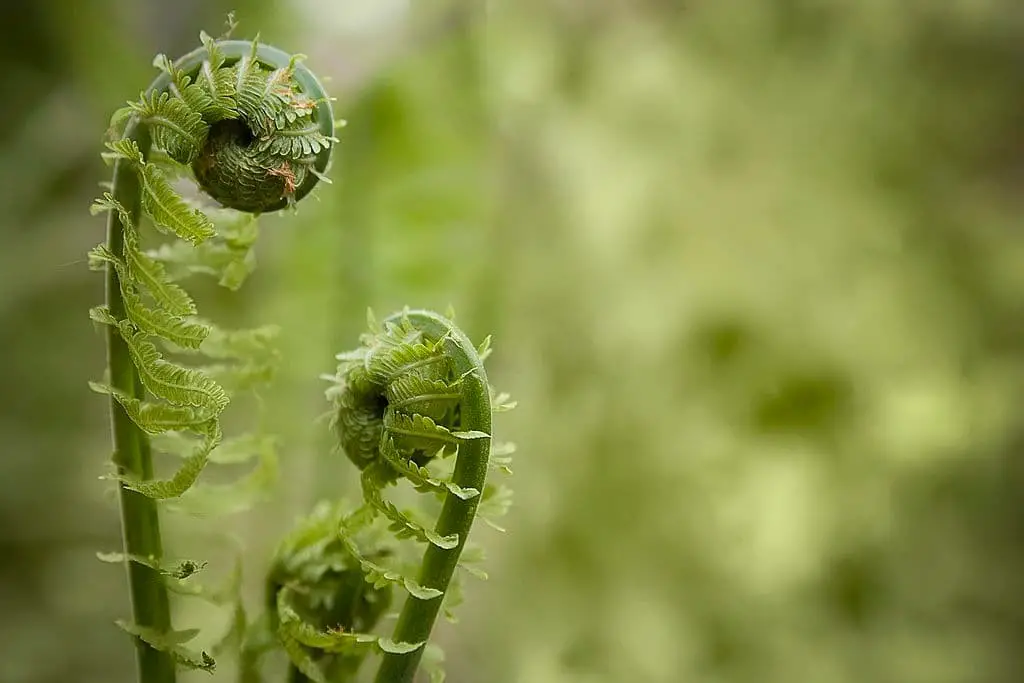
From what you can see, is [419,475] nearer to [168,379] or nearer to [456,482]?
[456,482]

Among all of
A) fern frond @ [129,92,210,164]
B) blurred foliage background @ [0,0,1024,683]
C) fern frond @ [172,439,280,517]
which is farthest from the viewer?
blurred foliage background @ [0,0,1024,683]

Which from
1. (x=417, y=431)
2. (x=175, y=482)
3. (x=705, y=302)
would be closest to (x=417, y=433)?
(x=417, y=431)

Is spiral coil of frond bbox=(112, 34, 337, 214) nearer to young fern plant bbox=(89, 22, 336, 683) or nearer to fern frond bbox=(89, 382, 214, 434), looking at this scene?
young fern plant bbox=(89, 22, 336, 683)

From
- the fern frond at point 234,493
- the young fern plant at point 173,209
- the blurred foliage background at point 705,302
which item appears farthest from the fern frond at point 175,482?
the blurred foliage background at point 705,302

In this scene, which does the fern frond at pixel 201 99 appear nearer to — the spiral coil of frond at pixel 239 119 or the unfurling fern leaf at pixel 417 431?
the spiral coil of frond at pixel 239 119

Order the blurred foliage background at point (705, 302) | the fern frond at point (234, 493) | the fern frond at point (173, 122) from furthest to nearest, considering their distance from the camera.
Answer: the blurred foliage background at point (705, 302) < the fern frond at point (234, 493) < the fern frond at point (173, 122)

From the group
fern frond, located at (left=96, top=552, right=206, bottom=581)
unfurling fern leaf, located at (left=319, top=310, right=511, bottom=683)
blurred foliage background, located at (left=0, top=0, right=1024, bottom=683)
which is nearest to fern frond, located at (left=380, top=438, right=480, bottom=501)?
unfurling fern leaf, located at (left=319, top=310, right=511, bottom=683)

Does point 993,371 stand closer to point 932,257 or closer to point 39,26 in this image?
point 932,257
